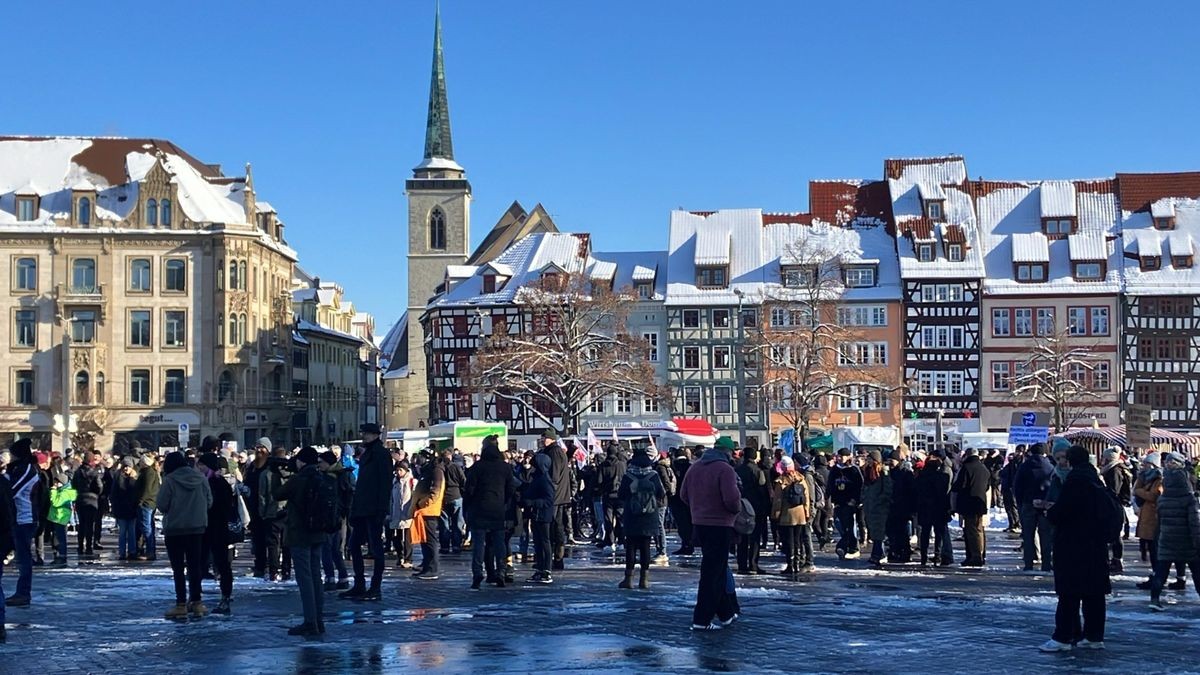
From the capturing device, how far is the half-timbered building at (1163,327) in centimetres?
6788

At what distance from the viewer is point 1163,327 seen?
2682 inches

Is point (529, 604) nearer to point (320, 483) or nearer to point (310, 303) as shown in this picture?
point (320, 483)

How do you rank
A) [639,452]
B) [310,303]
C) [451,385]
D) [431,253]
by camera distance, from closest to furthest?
[639,452]
[451,385]
[310,303]
[431,253]

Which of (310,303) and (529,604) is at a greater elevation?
(310,303)

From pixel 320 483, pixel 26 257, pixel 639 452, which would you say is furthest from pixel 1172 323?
pixel 320 483

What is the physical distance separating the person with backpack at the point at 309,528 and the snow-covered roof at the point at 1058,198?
6175 cm

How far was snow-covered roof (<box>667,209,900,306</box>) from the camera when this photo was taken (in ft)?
230

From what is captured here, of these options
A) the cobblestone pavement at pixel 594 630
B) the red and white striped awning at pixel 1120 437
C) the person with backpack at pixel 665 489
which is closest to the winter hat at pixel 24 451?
the cobblestone pavement at pixel 594 630

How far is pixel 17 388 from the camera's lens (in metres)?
66.9

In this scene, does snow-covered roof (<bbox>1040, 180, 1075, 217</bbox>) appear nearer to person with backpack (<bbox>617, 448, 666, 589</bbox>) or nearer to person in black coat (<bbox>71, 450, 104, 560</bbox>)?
person in black coat (<bbox>71, 450, 104, 560</bbox>)

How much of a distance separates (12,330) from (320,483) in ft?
192

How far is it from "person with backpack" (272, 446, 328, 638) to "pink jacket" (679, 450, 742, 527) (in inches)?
125

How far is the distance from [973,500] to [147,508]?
12.0 meters

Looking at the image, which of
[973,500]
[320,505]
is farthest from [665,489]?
[320,505]
